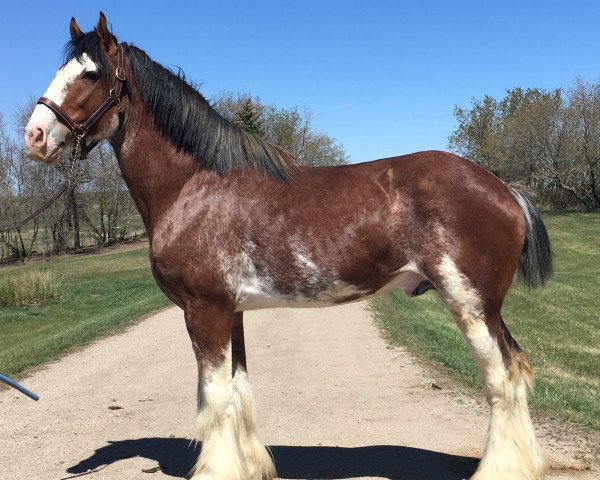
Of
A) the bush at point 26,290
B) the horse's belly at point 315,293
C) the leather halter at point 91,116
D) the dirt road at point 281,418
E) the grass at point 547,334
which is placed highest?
the leather halter at point 91,116

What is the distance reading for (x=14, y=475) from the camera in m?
4.74

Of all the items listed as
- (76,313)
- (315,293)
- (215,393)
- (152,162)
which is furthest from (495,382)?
(76,313)

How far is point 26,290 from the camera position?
59.6ft

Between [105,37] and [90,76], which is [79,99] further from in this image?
[105,37]

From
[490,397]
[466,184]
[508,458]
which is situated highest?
[466,184]

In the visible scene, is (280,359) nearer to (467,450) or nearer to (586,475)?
(467,450)

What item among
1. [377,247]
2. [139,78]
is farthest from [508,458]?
[139,78]

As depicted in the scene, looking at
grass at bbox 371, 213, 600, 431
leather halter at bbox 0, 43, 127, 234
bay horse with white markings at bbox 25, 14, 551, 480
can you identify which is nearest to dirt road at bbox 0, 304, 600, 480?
grass at bbox 371, 213, 600, 431

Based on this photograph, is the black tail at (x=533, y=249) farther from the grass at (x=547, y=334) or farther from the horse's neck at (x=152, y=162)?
the horse's neck at (x=152, y=162)

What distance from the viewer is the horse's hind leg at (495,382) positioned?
12.8 feet

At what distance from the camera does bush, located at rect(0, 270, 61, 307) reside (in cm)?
1789

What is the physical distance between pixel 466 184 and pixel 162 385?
15.8ft

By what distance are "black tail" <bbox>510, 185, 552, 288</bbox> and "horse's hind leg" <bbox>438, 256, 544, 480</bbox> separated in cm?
47

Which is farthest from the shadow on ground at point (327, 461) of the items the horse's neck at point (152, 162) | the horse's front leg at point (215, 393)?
the horse's neck at point (152, 162)
